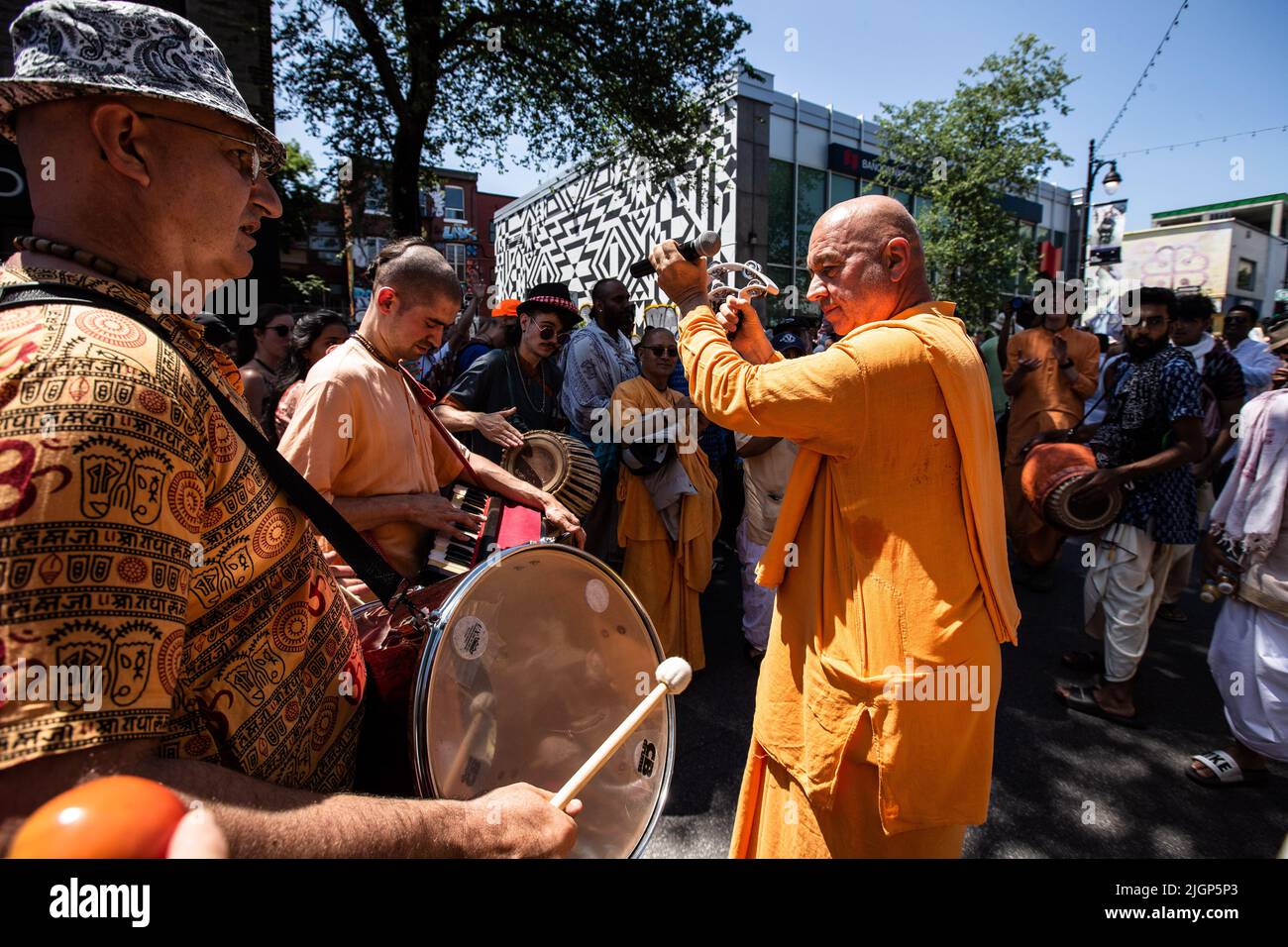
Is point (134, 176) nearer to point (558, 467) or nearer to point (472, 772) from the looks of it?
point (472, 772)

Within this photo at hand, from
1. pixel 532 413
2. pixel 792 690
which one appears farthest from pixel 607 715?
pixel 532 413

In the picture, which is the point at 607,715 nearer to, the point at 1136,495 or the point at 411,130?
the point at 1136,495

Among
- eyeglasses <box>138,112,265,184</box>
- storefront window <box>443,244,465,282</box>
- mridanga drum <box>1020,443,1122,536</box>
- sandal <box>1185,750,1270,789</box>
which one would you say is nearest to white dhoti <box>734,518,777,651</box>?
mridanga drum <box>1020,443,1122,536</box>

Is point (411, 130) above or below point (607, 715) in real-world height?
above

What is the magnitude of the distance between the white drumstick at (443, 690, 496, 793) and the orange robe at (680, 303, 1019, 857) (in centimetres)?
89

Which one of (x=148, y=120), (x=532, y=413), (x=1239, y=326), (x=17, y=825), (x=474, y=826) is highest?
(x=1239, y=326)

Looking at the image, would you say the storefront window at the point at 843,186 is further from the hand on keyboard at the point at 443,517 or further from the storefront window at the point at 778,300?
the hand on keyboard at the point at 443,517

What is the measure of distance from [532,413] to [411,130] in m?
5.27

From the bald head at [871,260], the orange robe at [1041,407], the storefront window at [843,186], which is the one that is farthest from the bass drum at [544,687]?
the storefront window at [843,186]

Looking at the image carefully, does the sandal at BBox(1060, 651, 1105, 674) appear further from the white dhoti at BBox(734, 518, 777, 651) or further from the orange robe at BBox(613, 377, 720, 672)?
the orange robe at BBox(613, 377, 720, 672)

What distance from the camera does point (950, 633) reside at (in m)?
1.74

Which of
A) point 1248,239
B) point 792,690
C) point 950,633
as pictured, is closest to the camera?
point 950,633

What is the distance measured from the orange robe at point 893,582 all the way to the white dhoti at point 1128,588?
2.82m

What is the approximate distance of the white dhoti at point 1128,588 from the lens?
13.1 ft
